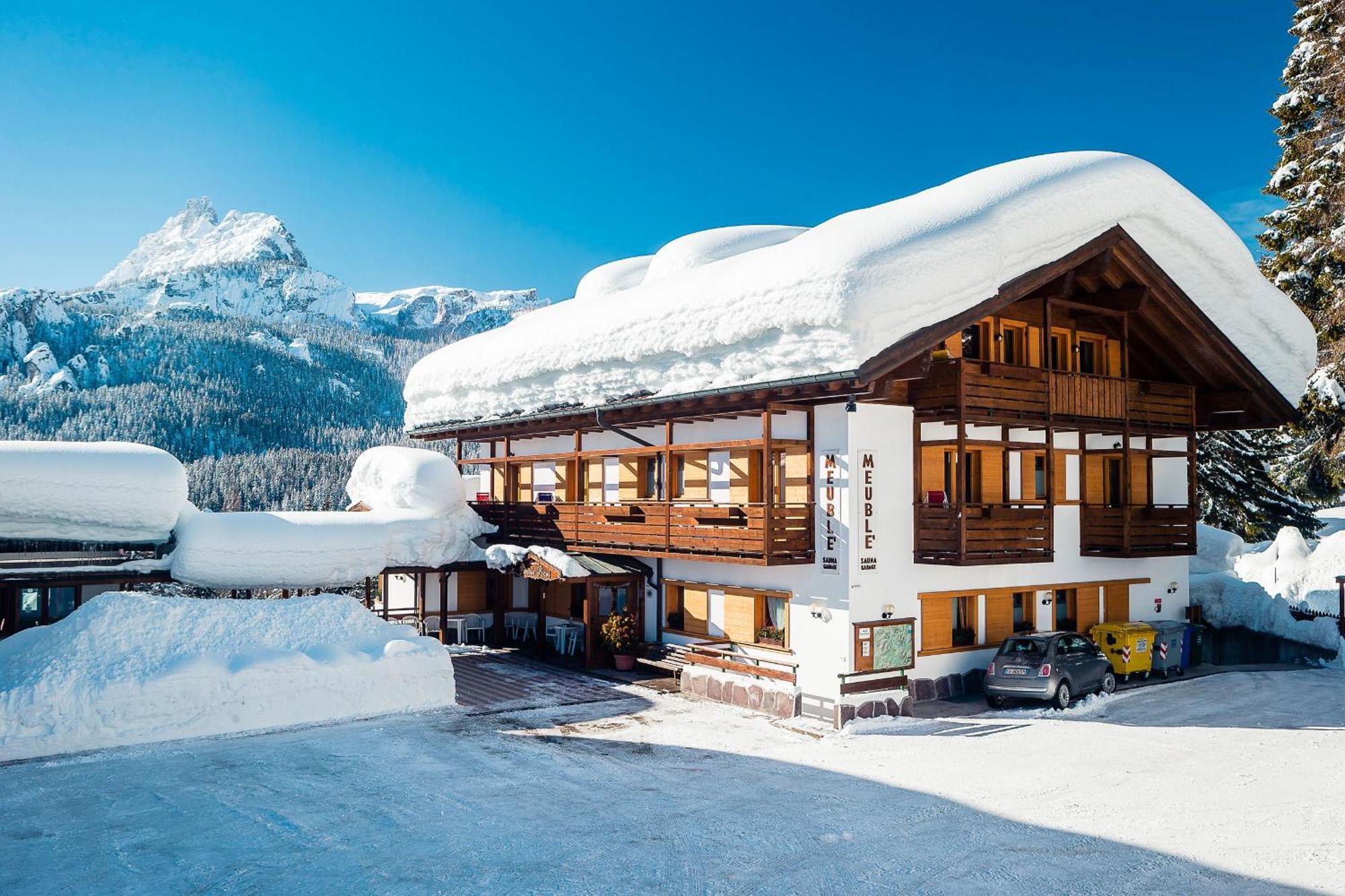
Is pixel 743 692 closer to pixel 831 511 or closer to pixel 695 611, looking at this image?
pixel 695 611

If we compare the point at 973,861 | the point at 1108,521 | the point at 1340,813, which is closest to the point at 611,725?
the point at 973,861

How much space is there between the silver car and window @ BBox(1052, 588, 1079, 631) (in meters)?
2.80

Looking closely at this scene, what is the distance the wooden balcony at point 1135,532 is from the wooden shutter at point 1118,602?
3.85ft

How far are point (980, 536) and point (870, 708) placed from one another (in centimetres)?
408

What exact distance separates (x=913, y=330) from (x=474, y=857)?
39.7ft

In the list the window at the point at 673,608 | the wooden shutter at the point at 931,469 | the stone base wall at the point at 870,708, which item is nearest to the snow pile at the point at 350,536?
the window at the point at 673,608

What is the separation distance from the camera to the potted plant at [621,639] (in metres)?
23.1

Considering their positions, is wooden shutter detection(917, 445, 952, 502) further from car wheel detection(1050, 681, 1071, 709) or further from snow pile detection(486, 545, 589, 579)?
snow pile detection(486, 545, 589, 579)

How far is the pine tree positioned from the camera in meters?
37.8

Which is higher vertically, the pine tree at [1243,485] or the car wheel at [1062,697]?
the pine tree at [1243,485]

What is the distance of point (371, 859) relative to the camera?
1056 cm

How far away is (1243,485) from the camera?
3841 centimetres

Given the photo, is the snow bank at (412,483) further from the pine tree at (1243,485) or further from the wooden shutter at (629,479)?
the pine tree at (1243,485)

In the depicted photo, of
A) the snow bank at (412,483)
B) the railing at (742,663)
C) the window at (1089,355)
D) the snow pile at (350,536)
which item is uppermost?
the window at (1089,355)
